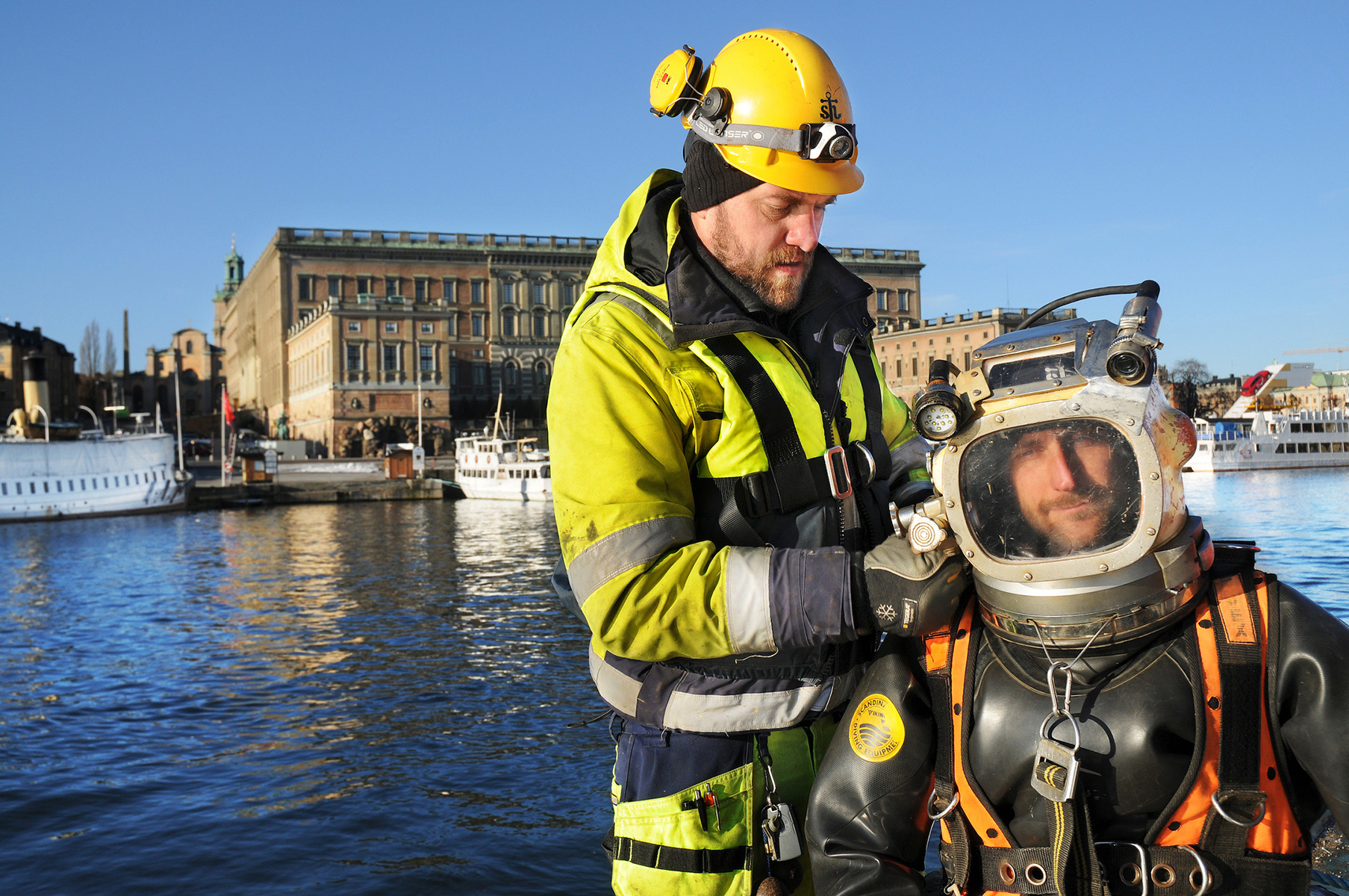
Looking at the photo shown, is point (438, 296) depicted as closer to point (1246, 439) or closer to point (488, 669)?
point (1246, 439)

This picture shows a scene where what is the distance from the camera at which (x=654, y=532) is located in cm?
216

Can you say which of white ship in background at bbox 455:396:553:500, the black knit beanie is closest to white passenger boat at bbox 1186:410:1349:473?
white ship in background at bbox 455:396:553:500

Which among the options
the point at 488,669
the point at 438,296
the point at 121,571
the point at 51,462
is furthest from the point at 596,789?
the point at 438,296

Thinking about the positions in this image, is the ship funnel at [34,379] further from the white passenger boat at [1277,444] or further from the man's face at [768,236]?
the white passenger boat at [1277,444]

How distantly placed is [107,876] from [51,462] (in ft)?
127

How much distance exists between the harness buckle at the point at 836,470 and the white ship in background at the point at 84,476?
43.1m

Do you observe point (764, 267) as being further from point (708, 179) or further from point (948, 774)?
point (948, 774)

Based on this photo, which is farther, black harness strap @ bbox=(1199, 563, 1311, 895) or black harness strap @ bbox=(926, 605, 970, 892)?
black harness strap @ bbox=(926, 605, 970, 892)

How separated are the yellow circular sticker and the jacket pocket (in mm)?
404

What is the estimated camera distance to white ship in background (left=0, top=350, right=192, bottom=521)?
1527 inches

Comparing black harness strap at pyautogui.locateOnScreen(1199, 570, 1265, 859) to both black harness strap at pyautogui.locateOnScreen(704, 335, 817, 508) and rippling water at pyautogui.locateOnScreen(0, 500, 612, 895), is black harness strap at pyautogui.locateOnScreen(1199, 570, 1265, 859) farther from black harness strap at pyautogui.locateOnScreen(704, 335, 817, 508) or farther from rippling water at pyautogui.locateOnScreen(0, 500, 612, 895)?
rippling water at pyautogui.locateOnScreen(0, 500, 612, 895)

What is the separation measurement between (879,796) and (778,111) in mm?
1469

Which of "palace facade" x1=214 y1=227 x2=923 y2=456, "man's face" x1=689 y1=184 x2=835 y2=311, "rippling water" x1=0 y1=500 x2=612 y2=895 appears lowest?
"rippling water" x1=0 y1=500 x2=612 y2=895

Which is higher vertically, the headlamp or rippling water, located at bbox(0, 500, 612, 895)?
the headlamp
